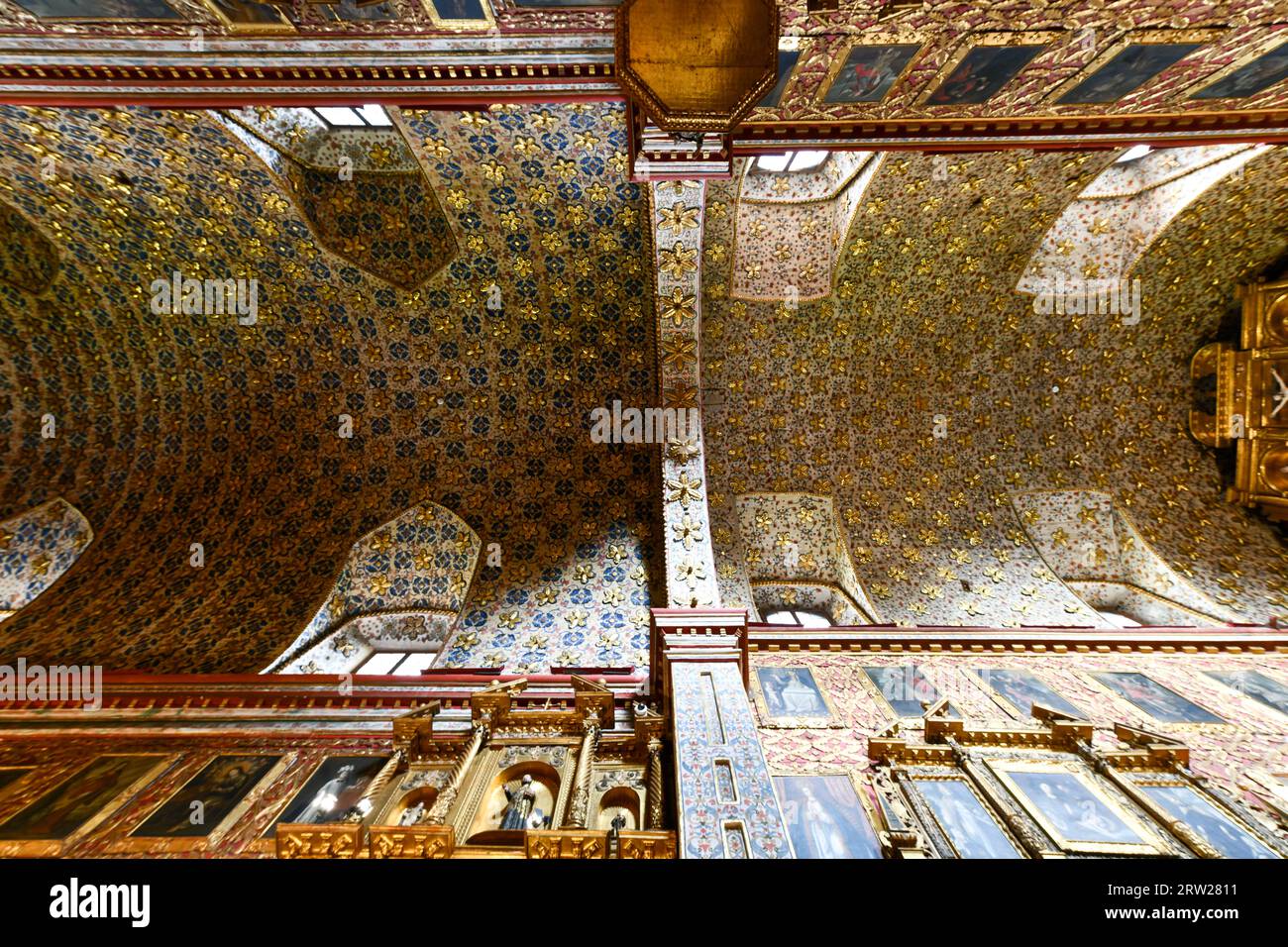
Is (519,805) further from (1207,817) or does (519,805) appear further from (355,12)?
(355,12)

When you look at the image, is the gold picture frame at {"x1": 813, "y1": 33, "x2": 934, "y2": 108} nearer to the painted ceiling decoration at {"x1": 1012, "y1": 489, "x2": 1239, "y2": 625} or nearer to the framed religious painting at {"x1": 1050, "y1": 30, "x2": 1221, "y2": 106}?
the framed religious painting at {"x1": 1050, "y1": 30, "x2": 1221, "y2": 106}

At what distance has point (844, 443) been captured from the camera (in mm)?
9227

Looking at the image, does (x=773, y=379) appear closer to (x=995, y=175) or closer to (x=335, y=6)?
(x=995, y=175)

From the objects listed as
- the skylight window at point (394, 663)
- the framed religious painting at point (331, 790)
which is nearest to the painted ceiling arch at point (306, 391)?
the skylight window at point (394, 663)

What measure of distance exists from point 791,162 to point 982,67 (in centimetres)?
418

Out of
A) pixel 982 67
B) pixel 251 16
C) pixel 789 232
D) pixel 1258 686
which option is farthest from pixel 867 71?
pixel 1258 686

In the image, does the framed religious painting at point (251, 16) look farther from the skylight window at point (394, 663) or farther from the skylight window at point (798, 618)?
the skylight window at point (798, 618)

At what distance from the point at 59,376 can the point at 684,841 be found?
11.7 m

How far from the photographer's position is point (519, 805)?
418cm

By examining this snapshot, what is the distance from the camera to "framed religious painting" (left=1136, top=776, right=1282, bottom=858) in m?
3.80

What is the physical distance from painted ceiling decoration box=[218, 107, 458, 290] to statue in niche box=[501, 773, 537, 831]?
716 centimetres

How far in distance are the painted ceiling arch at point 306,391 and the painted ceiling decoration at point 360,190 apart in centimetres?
30

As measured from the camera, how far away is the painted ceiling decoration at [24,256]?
23.8 ft

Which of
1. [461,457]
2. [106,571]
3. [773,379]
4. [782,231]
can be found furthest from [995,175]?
[106,571]
